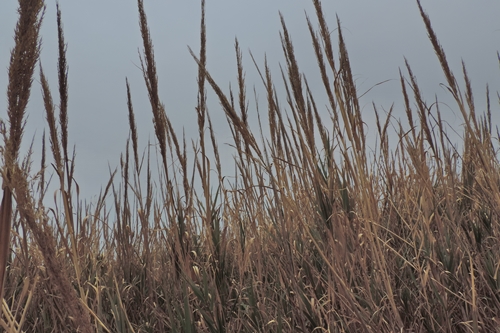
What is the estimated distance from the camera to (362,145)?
1591mm

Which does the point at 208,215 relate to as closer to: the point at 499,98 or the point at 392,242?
the point at 392,242

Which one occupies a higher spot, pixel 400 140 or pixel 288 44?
pixel 288 44

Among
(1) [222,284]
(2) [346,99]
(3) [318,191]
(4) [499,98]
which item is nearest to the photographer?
(2) [346,99]

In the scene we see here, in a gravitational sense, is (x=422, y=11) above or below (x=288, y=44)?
above

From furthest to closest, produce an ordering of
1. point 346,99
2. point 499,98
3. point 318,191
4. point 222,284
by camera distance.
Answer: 1. point 499,98
2. point 222,284
3. point 318,191
4. point 346,99

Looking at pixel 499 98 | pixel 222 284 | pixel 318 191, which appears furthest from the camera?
pixel 499 98

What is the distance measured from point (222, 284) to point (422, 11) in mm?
1371

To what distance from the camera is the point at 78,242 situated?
2.24 m

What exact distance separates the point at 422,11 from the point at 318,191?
0.87m

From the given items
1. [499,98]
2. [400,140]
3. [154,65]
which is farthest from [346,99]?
[499,98]

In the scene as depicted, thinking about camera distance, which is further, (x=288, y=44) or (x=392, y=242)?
(x=392, y=242)

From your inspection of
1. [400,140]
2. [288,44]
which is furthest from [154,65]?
[400,140]

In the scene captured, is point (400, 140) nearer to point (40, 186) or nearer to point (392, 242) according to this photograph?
point (392, 242)

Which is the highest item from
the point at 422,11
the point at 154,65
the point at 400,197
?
the point at 422,11
